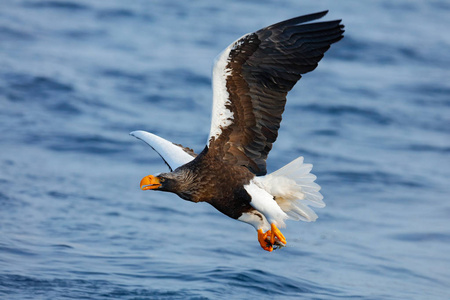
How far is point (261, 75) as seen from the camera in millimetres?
6820

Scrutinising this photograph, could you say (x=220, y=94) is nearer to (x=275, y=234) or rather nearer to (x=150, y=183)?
(x=150, y=183)

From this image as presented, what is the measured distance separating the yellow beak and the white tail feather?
35.6 inches

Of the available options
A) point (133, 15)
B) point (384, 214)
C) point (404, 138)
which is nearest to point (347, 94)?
point (404, 138)

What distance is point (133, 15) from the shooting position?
1809 centimetres

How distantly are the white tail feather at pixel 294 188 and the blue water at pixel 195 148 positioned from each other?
149 centimetres

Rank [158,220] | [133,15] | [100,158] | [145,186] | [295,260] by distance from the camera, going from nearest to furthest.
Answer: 1. [145,186]
2. [295,260]
3. [158,220]
4. [100,158]
5. [133,15]

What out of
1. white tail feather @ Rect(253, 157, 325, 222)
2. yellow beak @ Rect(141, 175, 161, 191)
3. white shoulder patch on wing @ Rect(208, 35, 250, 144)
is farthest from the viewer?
white tail feather @ Rect(253, 157, 325, 222)

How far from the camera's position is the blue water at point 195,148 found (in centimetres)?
903

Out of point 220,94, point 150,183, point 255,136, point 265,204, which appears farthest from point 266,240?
point 220,94

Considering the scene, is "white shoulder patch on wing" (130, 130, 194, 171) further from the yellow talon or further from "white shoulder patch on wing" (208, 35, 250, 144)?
the yellow talon

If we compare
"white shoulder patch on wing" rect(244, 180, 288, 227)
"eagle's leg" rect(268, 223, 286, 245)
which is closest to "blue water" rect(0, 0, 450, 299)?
"eagle's leg" rect(268, 223, 286, 245)

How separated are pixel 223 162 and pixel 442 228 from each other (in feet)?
15.1

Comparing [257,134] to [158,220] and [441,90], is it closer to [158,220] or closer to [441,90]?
[158,220]

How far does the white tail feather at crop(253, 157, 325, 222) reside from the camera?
287 inches
